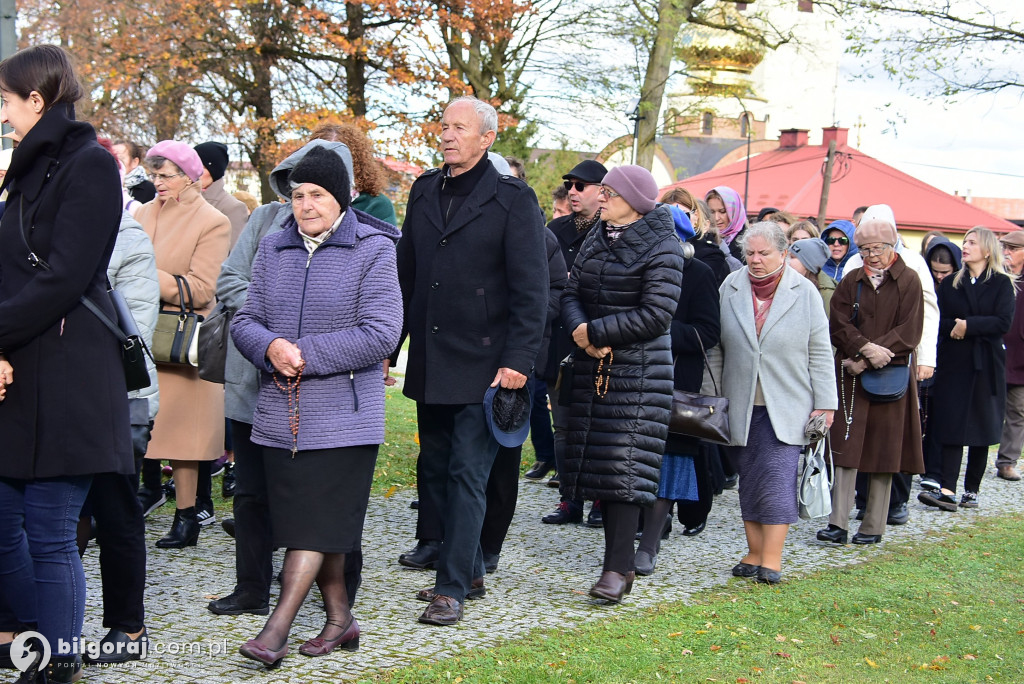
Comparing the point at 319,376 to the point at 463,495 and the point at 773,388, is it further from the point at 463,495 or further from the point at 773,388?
the point at 773,388

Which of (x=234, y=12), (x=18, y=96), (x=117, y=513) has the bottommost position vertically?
(x=117, y=513)

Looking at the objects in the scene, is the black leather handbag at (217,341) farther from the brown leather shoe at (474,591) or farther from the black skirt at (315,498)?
the brown leather shoe at (474,591)

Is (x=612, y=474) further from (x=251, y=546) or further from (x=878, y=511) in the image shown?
(x=878, y=511)

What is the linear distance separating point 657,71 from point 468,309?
63.5ft

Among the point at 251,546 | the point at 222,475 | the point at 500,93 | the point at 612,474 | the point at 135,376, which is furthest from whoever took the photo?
the point at 500,93

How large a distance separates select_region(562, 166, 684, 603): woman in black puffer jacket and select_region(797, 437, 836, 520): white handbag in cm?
138

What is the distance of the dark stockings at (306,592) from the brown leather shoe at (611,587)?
1405mm

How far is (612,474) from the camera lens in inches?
222

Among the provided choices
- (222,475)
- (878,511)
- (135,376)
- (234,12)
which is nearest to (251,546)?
(135,376)

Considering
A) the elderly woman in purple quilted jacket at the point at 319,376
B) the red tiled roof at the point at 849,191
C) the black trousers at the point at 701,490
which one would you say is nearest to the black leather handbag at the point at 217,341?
the elderly woman in purple quilted jacket at the point at 319,376

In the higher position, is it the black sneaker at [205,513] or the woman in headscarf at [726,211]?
the woman in headscarf at [726,211]

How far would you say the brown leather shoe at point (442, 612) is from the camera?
505 centimetres

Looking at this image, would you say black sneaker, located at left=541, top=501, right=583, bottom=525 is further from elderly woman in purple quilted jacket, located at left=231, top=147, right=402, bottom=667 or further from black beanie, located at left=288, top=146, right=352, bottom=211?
black beanie, located at left=288, top=146, right=352, bottom=211

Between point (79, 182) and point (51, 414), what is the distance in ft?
2.61
